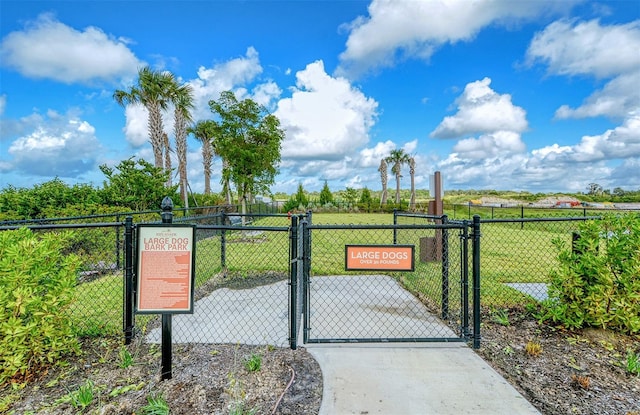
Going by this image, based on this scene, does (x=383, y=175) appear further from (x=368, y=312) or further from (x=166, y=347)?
(x=166, y=347)

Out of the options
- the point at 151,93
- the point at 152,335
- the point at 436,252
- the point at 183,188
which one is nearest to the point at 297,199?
the point at 183,188

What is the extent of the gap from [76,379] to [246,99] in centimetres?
1195

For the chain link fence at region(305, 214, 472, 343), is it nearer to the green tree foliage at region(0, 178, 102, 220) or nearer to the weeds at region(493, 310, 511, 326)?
the weeds at region(493, 310, 511, 326)

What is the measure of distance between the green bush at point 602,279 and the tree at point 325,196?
30538 mm

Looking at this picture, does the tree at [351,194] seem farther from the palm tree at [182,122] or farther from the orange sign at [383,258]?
the orange sign at [383,258]

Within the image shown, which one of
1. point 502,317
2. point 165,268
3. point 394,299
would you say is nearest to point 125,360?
point 165,268

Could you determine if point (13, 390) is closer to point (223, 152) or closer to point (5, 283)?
point (5, 283)

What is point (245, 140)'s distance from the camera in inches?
540

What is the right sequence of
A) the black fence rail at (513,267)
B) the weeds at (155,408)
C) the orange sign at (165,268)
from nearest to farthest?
1. the weeds at (155,408)
2. the orange sign at (165,268)
3. the black fence rail at (513,267)

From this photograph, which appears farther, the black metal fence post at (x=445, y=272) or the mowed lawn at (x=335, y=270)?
the mowed lawn at (x=335, y=270)

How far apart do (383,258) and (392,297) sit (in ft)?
6.85

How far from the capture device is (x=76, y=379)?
3.03 m

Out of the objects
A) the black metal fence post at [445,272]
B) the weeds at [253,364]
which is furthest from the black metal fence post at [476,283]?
the weeds at [253,364]

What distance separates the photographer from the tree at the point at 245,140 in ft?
43.8
